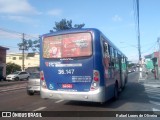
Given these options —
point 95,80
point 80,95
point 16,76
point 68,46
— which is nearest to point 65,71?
point 68,46

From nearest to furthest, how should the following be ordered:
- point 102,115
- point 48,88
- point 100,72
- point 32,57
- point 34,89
Answer: point 102,115
point 100,72
point 48,88
point 34,89
point 32,57

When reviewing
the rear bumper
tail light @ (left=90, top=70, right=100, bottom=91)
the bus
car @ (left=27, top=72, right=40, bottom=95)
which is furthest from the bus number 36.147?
car @ (left=27, top=72, right=40, bottom=95)

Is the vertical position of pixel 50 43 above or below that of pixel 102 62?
above

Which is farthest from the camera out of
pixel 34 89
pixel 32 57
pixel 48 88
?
pixel 32 57

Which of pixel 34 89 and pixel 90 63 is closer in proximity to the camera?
pixel 90 63

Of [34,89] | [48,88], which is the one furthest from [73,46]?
[34,89]

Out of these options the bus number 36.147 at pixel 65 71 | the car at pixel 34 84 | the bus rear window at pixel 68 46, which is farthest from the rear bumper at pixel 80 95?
the car at pixel 34 84

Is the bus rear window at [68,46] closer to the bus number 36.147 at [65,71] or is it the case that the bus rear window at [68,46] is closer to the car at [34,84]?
the bus number 36.147 at [65,71]

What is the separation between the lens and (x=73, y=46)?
1127cm

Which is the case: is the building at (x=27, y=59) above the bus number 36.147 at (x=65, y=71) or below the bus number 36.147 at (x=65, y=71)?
above

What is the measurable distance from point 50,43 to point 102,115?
3908mm

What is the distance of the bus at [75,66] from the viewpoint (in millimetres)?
10828

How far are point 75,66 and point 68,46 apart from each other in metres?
0.90

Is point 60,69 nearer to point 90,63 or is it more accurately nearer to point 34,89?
point 90,63
